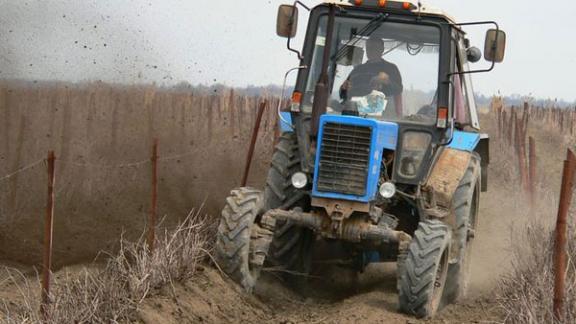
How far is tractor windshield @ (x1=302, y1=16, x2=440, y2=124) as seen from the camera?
8930 mm

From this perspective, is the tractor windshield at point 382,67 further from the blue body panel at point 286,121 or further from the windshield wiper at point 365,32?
the blue body panel at point 286,121

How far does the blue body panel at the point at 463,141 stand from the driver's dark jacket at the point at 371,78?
0.69 m

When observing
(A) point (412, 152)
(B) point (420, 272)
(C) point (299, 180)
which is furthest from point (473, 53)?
(B) point (420, 272)

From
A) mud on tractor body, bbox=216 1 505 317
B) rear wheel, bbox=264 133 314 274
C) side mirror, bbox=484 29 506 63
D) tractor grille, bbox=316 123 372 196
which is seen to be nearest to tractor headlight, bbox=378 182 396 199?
mud on tractor body, bbox=216 1 505 317

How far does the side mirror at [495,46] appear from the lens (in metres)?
8.73

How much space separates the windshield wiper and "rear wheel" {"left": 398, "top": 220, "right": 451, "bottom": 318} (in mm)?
2077

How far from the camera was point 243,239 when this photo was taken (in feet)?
26.6

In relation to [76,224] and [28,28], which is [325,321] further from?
[28,28]


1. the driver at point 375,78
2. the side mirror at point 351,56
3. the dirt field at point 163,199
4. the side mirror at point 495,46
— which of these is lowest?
the dirt field at point 163,199

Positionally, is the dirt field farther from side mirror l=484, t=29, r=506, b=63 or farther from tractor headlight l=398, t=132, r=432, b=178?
side mirror l=484, t=29, r=506, b=63

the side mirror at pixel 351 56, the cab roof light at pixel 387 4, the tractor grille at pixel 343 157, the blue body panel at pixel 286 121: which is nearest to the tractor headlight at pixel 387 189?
the tractor grille at pixel 343 157

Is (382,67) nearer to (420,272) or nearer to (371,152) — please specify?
(371,152)

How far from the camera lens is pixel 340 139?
8.22 metres

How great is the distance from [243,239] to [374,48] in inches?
90.6
